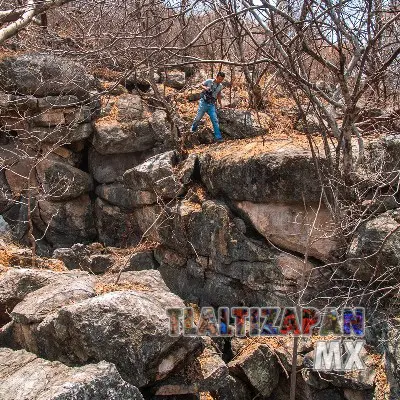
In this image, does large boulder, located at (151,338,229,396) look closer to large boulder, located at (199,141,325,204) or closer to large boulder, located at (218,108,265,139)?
large boulder, located at (199,141,325,204)

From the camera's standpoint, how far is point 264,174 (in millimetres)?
7004

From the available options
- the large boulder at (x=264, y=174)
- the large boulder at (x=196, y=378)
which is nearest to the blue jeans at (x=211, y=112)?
the large boulder at (x=264, y=174)

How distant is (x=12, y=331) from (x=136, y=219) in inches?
197

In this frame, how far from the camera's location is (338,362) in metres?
5.70

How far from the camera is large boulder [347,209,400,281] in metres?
5.68

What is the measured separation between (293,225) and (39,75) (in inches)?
260

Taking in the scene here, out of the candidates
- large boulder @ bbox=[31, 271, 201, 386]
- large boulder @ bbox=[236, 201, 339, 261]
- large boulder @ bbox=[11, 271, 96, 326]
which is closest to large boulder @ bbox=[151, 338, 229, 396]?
large boulder @ bbox=[31, 271, 201, 386]

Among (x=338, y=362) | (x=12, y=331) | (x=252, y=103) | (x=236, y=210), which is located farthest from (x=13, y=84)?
(x=338, y=362)

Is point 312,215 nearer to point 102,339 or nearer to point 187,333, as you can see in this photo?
point 187,333

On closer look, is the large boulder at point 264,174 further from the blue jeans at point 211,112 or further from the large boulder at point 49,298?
the large boulder at point 49,298

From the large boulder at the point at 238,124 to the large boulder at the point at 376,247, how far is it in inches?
122

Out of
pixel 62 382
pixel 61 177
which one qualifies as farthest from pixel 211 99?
pixel 62 382

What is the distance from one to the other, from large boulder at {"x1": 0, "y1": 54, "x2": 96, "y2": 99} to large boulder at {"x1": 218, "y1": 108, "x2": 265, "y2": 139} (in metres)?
3.18

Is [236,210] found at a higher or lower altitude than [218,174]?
lower
